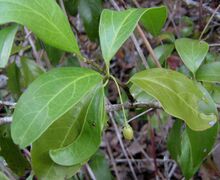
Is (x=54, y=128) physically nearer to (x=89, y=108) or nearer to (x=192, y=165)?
(x=89, y=108)

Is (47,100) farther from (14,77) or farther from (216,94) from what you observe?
(14,77)

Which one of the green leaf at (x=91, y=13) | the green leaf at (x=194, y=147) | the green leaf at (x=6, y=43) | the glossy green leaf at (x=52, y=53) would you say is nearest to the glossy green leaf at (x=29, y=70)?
the glossy green leaf at (x=52, y=53)

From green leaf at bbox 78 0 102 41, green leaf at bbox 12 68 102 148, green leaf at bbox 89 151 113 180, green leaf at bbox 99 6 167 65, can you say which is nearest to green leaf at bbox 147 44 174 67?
green leaf at bbox 78 0 102 41

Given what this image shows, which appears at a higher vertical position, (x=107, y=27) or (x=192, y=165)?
(x=107, y=27)

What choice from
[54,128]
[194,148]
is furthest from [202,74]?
[54,128]

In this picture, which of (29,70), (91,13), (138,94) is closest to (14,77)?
(29,70)

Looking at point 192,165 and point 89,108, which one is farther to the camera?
point 192,165
